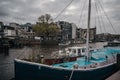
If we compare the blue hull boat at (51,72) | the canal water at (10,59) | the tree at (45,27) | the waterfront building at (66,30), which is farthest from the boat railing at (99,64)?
the waterfront building at (66,30)

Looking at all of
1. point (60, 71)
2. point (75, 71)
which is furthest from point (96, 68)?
point (60, 71)

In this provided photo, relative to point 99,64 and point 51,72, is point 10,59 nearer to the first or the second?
point 51,72

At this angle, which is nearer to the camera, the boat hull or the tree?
the boat hull

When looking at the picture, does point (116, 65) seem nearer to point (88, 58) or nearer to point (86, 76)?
point (88, 58)

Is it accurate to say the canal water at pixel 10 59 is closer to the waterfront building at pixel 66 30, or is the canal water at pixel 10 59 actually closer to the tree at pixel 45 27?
the tree at pixel 45 27

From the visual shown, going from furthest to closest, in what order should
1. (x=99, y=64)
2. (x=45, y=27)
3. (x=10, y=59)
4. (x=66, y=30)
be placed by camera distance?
1. (x=66, y=30)
2. (x=45, y=27)
3. (x=10, y=59)
4. (x=99, y=64)

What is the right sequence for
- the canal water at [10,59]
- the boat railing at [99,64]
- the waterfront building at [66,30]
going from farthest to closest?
1. the waterfront building at [66,30]
2. the canal water at [10,59]
3. the boat railing at [99,64]

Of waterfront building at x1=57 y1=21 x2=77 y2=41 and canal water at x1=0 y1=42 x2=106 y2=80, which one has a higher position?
waterfront building at x1=57 y1=21 x2=77 y2=41

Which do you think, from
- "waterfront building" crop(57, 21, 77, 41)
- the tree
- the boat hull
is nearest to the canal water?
the boat hull

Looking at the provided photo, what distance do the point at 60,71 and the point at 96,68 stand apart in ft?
9.63

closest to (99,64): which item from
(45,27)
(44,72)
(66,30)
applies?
(44,72)

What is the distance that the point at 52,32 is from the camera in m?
79.6

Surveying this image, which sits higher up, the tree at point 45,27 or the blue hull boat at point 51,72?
the tree at point 45,27

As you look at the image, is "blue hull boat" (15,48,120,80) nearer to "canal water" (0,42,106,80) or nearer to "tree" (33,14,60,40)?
"canal water" (0,42,106,80)
